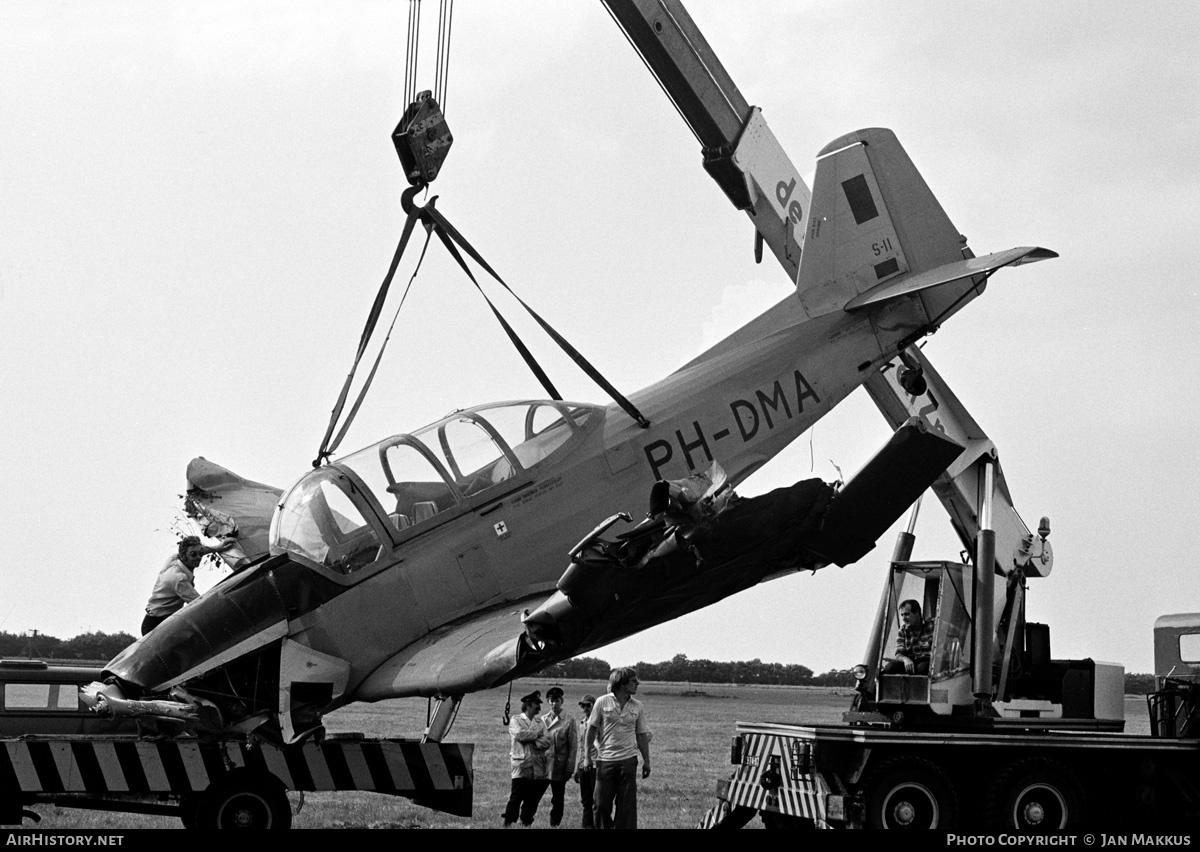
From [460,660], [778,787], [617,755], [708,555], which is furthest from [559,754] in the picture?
[708,555]

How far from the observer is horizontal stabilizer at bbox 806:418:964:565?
9.20 meters

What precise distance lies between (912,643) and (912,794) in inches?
65.9

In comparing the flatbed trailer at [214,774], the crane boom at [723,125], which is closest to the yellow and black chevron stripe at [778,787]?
the flatbed trailer at [214,774]

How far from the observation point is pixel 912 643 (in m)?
11.7

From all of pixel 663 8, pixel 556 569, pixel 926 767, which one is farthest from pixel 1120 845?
pixel 663 8

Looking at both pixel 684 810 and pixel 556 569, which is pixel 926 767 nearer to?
pixel 556 569

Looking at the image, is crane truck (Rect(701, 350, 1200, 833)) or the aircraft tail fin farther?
the aircraft tail fin

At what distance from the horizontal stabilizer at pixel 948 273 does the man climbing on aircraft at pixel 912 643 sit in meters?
3.20

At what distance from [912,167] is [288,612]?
27.3ft

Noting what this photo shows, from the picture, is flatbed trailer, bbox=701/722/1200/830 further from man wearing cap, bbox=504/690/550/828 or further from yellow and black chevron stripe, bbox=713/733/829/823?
man wearing cap, bbox=504/690/550/828

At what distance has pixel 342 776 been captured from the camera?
957cm

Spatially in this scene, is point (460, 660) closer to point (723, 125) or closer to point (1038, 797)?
point (1038, 797)

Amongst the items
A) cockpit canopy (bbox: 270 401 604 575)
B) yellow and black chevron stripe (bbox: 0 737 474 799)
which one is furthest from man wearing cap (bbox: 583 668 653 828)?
cockpit canopy (bbox: 270 401 604 575)

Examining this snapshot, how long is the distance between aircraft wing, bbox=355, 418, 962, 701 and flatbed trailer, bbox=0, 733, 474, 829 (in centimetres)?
60
